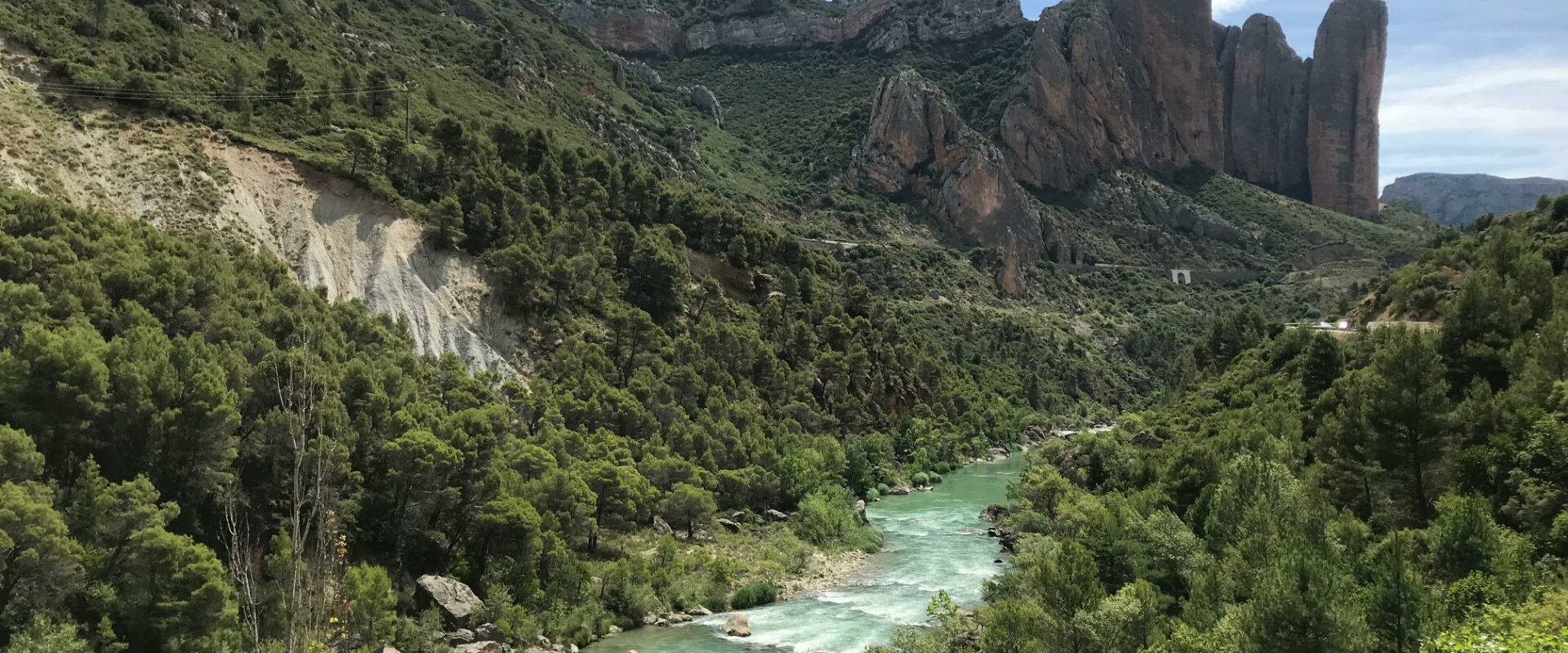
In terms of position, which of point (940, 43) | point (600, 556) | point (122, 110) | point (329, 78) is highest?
point (940, 43)

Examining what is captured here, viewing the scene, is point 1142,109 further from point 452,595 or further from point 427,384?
point 452,595

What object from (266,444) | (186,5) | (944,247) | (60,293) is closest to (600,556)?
(266,444)

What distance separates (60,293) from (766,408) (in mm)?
42228

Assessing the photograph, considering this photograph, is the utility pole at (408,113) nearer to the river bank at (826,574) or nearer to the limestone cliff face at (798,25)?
the river bank at (826,574)

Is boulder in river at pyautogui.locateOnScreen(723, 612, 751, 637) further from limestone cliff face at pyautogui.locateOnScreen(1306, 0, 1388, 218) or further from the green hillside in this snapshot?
limestone cliff face at pyautogui.locateOnScreen(1306, 0, 1388, 218)

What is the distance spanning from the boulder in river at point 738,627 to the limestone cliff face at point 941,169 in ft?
377

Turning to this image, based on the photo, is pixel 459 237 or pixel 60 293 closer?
pixel 60 293

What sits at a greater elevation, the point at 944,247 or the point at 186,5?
the point at 186,5

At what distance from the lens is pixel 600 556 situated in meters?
39.9

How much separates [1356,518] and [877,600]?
17631 millimetres

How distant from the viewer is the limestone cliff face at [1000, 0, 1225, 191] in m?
165

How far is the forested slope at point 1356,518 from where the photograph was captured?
18.1 m

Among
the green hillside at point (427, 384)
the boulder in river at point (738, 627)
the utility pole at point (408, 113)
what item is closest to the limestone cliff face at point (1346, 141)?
the green hillside at point (427, 384)

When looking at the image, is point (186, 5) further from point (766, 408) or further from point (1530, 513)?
point (1530, 513)
